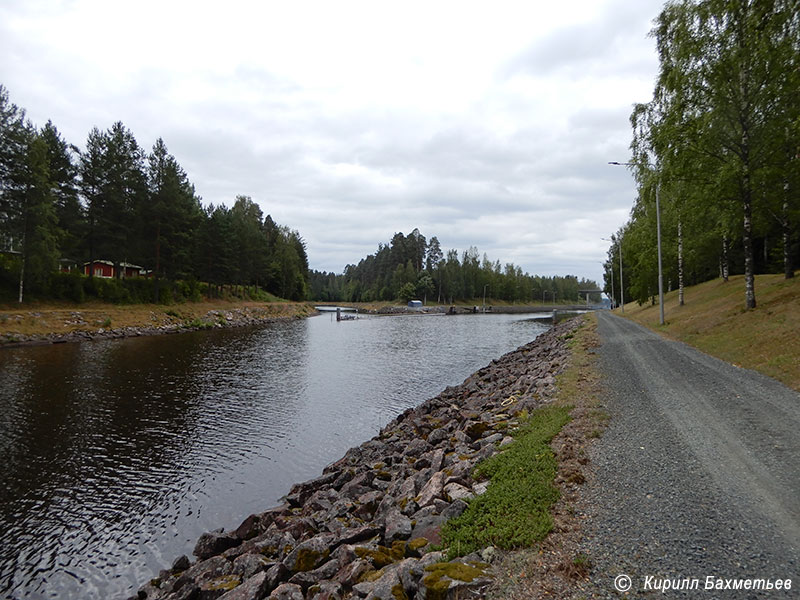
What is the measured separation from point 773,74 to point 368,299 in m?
144

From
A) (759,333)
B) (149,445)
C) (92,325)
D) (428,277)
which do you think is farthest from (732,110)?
(428,277)

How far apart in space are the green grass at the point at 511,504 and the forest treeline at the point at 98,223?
168 ft

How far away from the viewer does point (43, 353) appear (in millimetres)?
32125

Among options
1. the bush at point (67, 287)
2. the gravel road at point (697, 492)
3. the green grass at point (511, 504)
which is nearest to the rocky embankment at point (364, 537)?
the green grass at point (511, 504)

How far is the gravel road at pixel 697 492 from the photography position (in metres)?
4.21

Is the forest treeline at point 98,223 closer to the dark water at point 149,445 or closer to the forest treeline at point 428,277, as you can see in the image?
the dark water at point 149,445

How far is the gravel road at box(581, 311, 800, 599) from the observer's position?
421cm

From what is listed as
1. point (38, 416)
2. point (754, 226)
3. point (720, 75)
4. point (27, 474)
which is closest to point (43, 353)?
point (38, 416)

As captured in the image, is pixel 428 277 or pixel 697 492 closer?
pixel 697 492

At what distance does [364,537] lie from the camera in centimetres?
657

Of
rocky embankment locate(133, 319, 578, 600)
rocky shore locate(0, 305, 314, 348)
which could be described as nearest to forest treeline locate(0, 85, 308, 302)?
rocky shore locate(0, 305, 314, 348)

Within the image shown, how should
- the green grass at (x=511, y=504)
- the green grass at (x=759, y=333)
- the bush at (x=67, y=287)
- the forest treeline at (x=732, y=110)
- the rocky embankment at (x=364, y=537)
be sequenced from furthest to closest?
the bush at (x=67, y=287) < the forest treeline at (x=732, y=110) < the green grass at (x=759, y=333) < the green grass at (x=511, y=504) < the rocky embankment at (x=364, y=537)

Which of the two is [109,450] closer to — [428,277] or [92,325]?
[92,325]

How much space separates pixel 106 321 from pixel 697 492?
5303 cm
